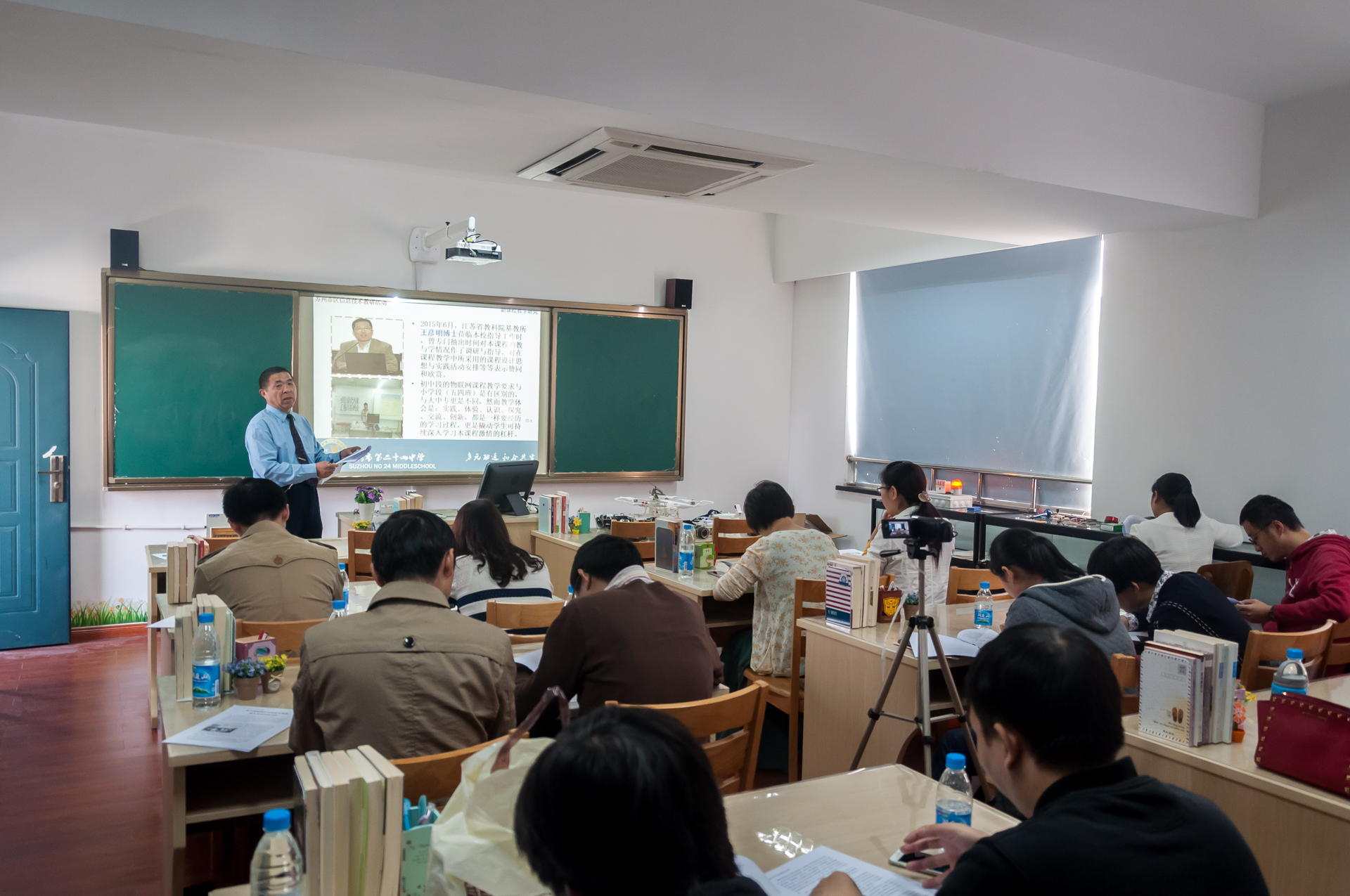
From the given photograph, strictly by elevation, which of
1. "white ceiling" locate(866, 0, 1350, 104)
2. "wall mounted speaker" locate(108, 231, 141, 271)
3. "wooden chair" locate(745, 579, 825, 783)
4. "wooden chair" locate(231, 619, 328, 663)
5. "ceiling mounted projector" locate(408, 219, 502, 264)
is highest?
"white ceiling" locate(866, 0, 1350, 104)

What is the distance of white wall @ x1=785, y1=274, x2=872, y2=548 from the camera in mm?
8047

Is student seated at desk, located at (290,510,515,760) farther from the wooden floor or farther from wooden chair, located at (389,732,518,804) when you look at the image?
the wooden floor

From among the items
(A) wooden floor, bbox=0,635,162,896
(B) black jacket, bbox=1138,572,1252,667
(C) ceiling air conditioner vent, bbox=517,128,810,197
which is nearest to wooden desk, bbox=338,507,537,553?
(A) wooden floor, bbox=0,635,162,896

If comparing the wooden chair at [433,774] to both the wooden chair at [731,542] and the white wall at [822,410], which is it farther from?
the white wall at [822,410]

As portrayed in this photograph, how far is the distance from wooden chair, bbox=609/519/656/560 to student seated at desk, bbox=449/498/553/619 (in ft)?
6.19

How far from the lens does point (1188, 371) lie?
5348 mm

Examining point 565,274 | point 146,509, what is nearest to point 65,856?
point 146,509

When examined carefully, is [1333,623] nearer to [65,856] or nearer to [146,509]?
[65,856]

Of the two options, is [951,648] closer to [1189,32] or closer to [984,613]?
[984,613]

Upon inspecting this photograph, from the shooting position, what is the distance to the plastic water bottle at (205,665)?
7.82ft

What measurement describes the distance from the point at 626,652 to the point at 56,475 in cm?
514

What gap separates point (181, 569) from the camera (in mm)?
3365

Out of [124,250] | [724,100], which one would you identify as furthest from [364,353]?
[724,100]

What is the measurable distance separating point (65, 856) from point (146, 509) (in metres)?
3.55
